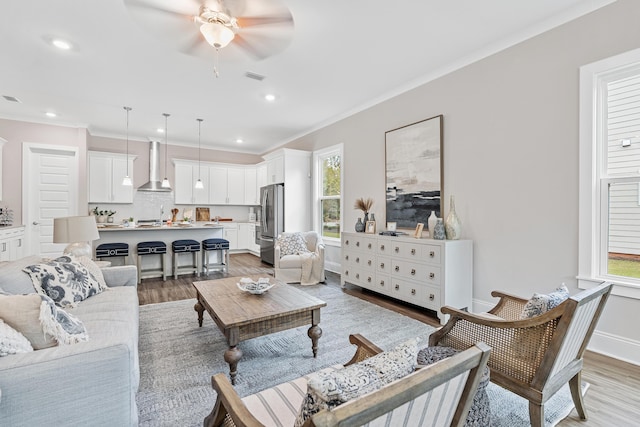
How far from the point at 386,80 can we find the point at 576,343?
3.40 meters

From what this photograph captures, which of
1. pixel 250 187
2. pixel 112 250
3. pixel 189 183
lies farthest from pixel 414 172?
pixel 189 183

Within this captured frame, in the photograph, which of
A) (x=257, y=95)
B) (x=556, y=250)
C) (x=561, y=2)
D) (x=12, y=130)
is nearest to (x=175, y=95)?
(x=257, y=95)

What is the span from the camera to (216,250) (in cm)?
554

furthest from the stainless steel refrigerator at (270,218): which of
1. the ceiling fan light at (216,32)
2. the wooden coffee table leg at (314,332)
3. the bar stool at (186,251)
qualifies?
the ceiling fan light at (216,32)

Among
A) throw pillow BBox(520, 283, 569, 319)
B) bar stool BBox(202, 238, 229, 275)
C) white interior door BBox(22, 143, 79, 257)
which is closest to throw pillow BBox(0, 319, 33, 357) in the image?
throw pillow BBox(520, 283, 569, 319)

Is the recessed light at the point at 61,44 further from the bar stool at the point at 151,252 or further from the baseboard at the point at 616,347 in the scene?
the baseboard at the point at 616,347

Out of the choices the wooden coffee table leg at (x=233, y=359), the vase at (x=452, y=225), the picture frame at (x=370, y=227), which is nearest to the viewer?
the wooden coffee table leg at (x=233, y=359)

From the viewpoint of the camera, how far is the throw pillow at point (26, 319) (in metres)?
1.32

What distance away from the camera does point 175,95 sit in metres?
4.41

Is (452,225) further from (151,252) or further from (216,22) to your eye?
(151,252)

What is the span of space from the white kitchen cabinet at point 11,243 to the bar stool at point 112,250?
1296mm

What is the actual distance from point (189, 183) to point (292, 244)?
13.2 feet

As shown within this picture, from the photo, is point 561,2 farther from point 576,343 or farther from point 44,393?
point 44,393

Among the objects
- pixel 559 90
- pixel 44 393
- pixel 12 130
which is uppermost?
pixel 12 130
